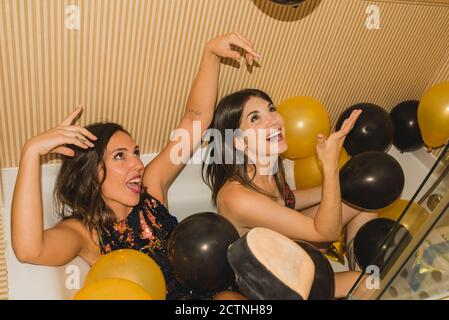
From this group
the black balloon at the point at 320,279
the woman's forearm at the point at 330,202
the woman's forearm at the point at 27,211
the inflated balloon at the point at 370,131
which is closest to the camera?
the black balloon at the point at 320,279

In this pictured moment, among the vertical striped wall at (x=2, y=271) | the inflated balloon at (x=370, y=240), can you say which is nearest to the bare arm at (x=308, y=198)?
the inflated balloon at (x=370, y=240)

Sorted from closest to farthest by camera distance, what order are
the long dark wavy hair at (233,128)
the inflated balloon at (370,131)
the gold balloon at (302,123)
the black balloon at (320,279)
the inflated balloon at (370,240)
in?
the black balloon at (320,279)
the inflated balloon at (370,240)
the long dark wavy hair at (233,128)
the gold balloon at (302,123)
the inflated balloon at (370,131)

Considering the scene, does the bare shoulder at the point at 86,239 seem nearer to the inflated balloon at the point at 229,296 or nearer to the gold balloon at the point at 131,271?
the gold balloon at the point at 131,271

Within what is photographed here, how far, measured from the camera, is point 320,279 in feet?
5.59

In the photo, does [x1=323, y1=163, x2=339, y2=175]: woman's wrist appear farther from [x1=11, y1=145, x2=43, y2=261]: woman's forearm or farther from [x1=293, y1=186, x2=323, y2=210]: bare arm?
[x1=11, y1=145, x2=43, y2=261]: woman's forearm

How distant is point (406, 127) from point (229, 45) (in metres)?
1.18

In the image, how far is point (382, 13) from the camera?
102 inches

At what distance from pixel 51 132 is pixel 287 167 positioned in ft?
4.38

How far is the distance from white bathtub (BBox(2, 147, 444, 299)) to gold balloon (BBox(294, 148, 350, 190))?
0.08 meters

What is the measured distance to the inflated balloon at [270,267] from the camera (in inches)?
60.7

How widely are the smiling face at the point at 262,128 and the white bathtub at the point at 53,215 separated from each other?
21.1 inches

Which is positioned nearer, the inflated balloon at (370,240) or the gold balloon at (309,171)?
the inflated balloon at (370,240)
